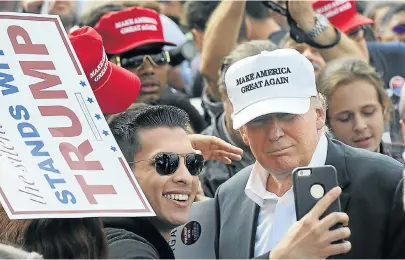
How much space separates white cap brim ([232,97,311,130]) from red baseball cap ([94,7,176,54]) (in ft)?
7.04

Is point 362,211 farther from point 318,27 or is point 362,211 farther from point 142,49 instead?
point 142,49

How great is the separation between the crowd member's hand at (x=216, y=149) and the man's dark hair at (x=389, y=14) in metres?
3.01

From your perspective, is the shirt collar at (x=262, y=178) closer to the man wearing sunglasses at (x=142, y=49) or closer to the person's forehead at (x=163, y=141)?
the person's forehead at (x=163, y=141)

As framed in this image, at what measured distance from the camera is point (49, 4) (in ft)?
24.0

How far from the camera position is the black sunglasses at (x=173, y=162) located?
3.83 m

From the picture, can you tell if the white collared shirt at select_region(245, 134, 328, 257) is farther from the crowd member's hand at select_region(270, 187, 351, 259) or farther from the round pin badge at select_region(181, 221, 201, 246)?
the crowd member's hand at select_region(270, 187, 351, 259)

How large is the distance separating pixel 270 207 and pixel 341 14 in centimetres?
298

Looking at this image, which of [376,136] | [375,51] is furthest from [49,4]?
[376,136]

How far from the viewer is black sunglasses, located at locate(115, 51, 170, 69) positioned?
226 inches

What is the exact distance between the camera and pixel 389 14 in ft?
24.0

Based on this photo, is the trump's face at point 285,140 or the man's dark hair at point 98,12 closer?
the trump's face at point 285,140

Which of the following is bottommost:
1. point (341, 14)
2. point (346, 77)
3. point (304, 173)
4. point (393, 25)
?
point (393, 25)

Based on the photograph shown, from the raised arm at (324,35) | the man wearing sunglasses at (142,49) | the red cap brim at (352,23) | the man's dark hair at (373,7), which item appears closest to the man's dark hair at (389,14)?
the man's dark hair at (373,7)

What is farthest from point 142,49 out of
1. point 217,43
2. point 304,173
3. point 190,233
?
point 304,173
